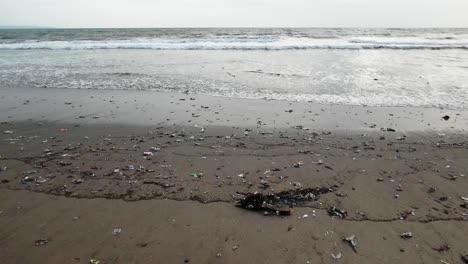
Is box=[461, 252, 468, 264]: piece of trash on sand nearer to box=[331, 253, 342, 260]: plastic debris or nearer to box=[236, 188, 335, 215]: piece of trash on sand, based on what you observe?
box=[331, 253, 342, 260]: plastic debris

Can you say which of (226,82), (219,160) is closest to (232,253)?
(219,160)

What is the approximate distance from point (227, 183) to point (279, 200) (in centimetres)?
86

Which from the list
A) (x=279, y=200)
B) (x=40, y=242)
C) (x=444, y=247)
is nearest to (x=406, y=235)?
(x=444, y=247)

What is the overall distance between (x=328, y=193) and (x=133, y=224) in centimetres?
266

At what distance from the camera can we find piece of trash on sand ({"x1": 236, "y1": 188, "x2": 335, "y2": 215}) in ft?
13.3

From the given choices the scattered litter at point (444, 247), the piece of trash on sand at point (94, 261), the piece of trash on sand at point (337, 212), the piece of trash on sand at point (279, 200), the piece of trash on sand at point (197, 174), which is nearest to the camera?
the piece of trash on sand at point (94, 261)

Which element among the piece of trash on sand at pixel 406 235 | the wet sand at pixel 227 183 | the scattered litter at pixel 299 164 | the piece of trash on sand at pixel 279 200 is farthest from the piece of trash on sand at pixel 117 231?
the piece of trash on sand at pixel 406 235

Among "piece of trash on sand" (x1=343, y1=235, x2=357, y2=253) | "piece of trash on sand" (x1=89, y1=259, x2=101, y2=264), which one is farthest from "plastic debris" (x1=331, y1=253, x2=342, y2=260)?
"piece of trash on sand" (x1=89, y1=259, x2=101, y2=264)

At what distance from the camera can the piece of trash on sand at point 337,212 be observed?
3934 mm

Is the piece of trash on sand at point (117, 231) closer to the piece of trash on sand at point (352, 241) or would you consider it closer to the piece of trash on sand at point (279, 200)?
the piece of trash on sand at point (279, 200)

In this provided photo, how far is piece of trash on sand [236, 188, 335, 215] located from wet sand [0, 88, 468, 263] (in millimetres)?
94

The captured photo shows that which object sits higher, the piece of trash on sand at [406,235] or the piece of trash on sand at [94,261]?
the piece of trash on sand at [406,235]

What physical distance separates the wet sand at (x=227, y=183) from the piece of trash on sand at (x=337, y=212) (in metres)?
0.05

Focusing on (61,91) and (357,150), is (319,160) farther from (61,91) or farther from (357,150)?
(61,91)
